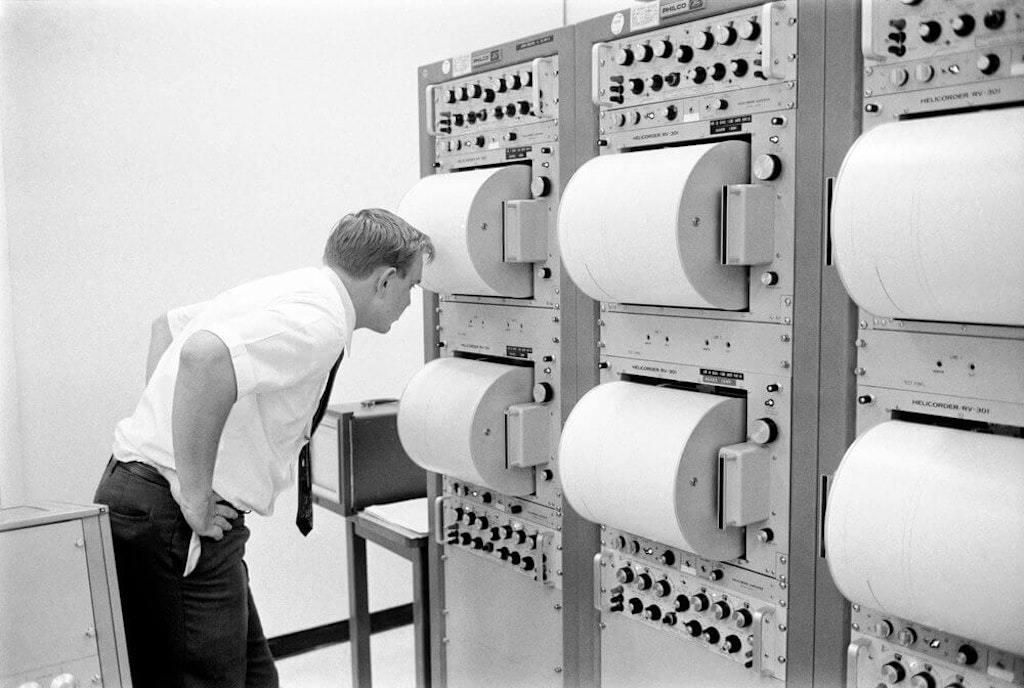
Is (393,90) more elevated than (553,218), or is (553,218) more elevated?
(393,90)

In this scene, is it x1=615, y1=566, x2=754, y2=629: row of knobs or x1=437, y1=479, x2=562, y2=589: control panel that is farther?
x1=437, y1=479, x2=562, y2=589: control panel

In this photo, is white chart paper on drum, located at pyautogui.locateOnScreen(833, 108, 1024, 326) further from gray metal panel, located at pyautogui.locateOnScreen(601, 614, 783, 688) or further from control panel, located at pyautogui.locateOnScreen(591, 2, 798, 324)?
gray metal panel, located at pyautogui.locateOnScreen(601, 614, 783, 688)

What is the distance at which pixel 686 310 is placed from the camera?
2188 millimetres

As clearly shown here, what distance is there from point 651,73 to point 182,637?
5.52 feet

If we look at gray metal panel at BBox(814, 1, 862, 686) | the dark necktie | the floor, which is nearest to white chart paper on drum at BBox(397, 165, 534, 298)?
the dark necktie

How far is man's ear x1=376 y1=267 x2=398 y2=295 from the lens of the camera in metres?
2.49

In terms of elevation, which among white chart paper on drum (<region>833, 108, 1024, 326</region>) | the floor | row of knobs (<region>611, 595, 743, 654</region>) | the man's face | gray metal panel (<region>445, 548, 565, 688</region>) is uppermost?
white chart paper on drum (<region>833, 108, 1024, 326</region>)

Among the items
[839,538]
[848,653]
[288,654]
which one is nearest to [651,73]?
[839,538]

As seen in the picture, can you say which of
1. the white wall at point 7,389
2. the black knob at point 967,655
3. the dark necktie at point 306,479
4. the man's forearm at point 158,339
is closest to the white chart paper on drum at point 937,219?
the black knob at point 967,655

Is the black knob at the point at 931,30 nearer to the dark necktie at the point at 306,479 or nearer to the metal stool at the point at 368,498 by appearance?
the dark necktie at the point at 306,479

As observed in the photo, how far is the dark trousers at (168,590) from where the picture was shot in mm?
2311

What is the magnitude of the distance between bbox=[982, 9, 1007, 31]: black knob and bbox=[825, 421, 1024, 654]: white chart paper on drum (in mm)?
652

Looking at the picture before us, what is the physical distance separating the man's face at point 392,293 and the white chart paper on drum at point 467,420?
0.89 feet

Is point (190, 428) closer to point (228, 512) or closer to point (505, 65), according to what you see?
point (228, 512)
